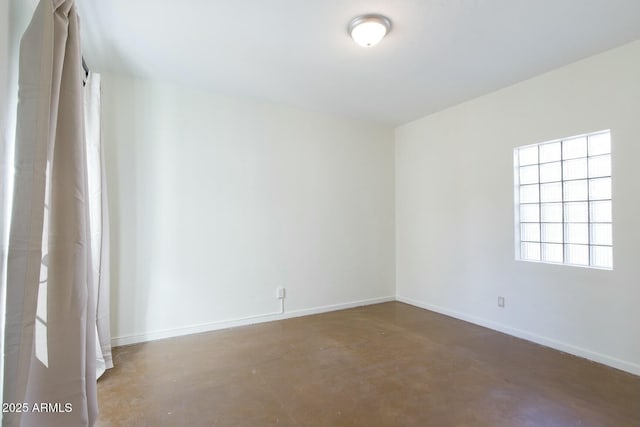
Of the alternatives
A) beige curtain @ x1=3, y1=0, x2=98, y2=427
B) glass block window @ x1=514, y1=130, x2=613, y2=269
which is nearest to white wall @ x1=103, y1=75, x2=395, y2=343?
beige curtain @ x1=3, y1=0, x2=98, y2=427

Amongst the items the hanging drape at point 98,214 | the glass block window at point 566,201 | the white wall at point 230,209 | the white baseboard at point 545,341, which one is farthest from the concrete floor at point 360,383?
the glass block window at point 566,201

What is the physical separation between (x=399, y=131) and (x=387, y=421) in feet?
13.1

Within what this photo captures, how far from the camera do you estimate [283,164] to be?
4031mm

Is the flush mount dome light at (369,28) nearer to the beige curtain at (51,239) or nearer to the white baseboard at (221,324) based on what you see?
the beige curtain at (51,239)

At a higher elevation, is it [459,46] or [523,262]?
[459,46]

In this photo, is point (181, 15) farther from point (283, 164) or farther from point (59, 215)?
point (283, 164)

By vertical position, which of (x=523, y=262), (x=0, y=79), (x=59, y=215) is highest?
(x=0, y=79)

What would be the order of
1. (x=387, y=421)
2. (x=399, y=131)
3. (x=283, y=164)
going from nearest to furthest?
(x=387, y=421)
(x=283, y=164)
(x=399, y=131)

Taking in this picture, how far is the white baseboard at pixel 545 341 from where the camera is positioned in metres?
2.61

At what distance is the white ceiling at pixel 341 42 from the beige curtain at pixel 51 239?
902 millimetres

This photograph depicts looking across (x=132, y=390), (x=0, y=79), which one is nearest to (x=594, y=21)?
(x=0, y=79)

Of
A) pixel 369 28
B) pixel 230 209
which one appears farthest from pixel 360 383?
pixel 369 28

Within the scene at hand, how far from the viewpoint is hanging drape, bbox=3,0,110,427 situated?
4.34 feet

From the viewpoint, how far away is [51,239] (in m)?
1.61
